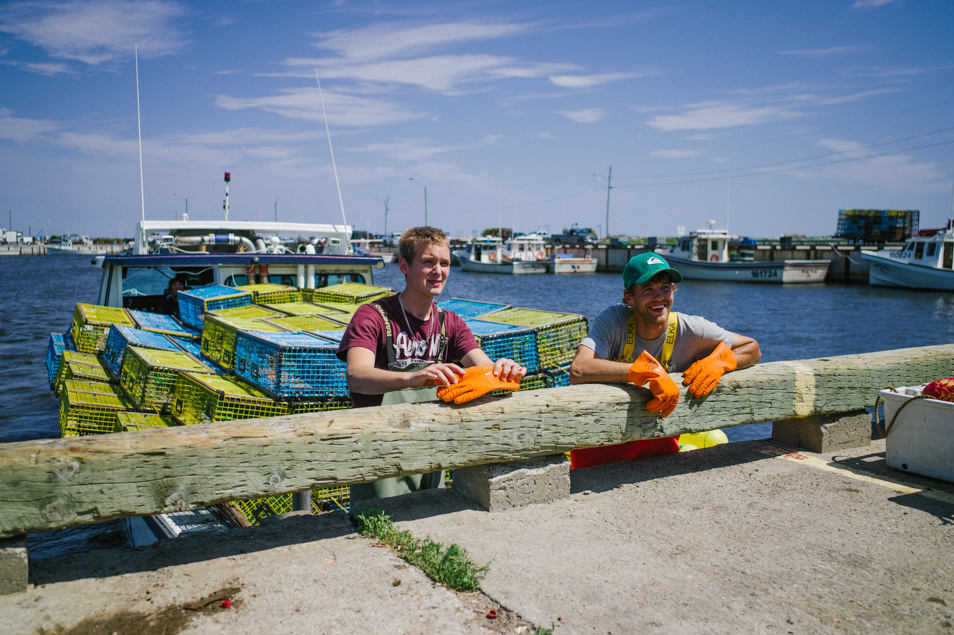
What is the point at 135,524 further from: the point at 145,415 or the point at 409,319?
the point at 409,319

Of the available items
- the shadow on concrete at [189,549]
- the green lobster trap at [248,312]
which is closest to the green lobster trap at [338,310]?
Result: the green lobster trap at [248,312]

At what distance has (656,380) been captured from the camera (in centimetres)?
373

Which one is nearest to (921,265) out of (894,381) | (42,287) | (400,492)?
(894,381)

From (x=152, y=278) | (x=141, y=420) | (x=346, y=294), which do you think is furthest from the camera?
(x=152, y=278)

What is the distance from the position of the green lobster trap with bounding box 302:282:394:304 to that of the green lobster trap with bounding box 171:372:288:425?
422cm

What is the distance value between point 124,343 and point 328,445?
19.8ft

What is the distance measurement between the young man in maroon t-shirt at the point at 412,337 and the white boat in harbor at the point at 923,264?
50.0 m

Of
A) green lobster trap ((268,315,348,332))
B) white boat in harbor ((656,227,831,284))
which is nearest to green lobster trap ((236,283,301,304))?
green lobster trap ((268,315,348,332))

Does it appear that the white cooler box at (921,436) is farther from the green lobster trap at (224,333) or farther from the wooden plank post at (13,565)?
the green lobster trap at (224,333)

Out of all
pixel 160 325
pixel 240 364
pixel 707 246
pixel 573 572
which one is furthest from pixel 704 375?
pixel 707 246

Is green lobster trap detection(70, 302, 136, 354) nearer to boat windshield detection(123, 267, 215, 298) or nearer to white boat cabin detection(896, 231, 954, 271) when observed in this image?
boat windshield detection(123, 267, 215, 298)

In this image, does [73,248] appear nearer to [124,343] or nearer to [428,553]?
[124,343]

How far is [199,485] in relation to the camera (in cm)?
285

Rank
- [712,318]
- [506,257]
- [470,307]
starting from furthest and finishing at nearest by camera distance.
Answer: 1. [506,257]
2. [712,318]
3. [470,307]
